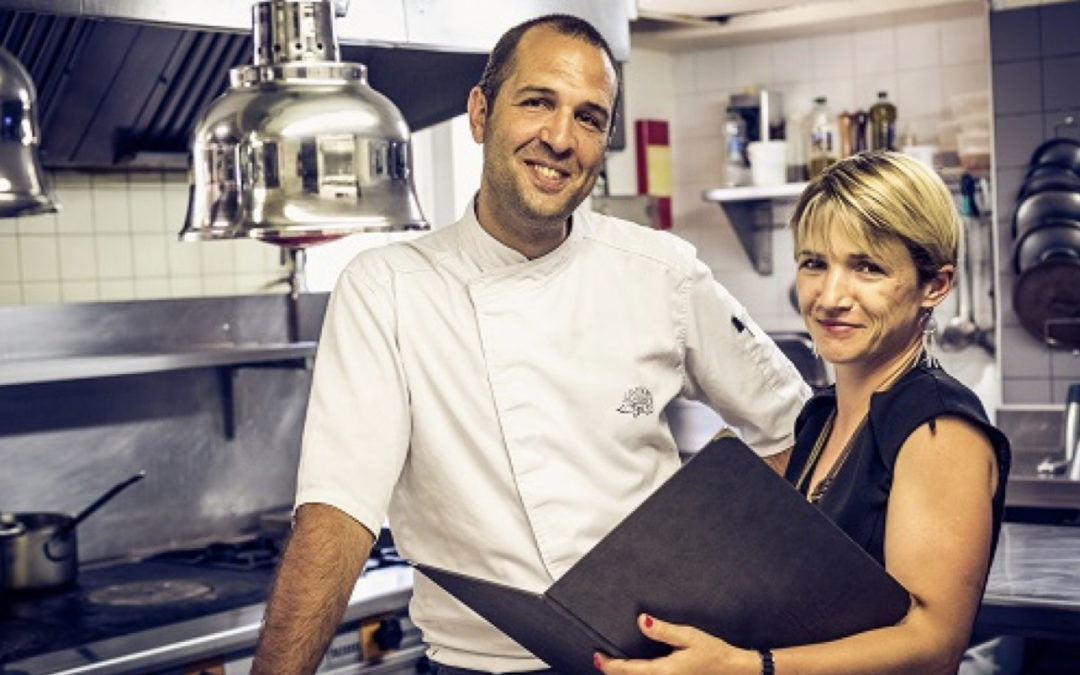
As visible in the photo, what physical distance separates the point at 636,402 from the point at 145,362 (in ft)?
4.89

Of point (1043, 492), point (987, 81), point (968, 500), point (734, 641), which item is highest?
point (987, 81)

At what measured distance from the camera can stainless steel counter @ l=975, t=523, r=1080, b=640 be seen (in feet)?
7.81

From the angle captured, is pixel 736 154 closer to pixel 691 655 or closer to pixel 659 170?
pixel 659 170

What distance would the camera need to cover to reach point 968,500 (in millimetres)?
1524

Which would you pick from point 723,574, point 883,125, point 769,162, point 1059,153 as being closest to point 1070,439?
point 1059,153

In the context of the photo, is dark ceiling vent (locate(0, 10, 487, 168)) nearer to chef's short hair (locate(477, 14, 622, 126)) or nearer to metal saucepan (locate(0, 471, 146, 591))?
metal saucepan (locate(0, 471, 146, 591))

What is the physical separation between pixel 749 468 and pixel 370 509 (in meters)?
0.73

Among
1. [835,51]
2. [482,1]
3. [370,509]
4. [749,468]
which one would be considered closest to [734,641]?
[749,468]

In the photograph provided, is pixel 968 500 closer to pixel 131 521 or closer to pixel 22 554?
pixel 22 554

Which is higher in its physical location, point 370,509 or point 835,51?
point 835,51

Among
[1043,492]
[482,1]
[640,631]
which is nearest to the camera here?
[640,631]

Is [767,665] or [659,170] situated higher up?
[659,170]

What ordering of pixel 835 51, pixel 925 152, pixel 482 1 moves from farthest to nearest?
1. pixel 835 51
2. pixel 925 152
3. pixel 482 1

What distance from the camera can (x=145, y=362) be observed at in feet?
11.0
